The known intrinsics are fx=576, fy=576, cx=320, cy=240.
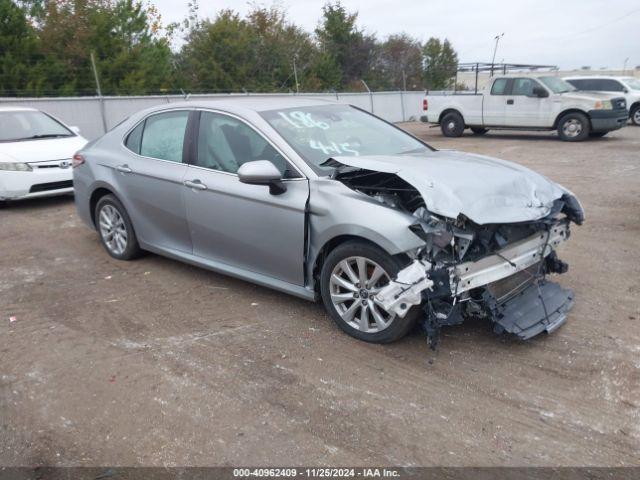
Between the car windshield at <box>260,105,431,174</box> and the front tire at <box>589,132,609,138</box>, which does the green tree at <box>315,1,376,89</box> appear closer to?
the front tire at <box>589,132,609,138</box>

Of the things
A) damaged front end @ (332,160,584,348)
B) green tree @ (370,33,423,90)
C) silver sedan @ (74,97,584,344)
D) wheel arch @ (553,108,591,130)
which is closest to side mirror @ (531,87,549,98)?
wheel arch @ (553,108,591,130)

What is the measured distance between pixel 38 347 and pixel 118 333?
539 millimetres

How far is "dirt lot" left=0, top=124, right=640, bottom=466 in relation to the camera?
294 centimetres

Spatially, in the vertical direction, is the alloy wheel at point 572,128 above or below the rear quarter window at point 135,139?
below

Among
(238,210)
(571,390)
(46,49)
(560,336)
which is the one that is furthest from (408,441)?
(46,49)

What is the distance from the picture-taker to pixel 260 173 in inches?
160

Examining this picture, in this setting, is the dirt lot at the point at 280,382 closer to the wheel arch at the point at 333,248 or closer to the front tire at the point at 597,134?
the wheel arch at the point at 333,248

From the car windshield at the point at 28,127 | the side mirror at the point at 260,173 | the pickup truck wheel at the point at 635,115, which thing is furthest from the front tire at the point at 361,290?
the pickup truck wheel at the point at 635,115

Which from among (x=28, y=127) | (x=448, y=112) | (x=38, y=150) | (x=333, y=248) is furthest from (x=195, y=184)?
(x=448, y=112)

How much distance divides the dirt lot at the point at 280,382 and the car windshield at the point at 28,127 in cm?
432

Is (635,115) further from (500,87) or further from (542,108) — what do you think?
(500,87)

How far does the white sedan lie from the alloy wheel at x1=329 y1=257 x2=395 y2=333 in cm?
613

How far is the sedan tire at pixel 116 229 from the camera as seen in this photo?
5.69m

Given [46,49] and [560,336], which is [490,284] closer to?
[560,336]
